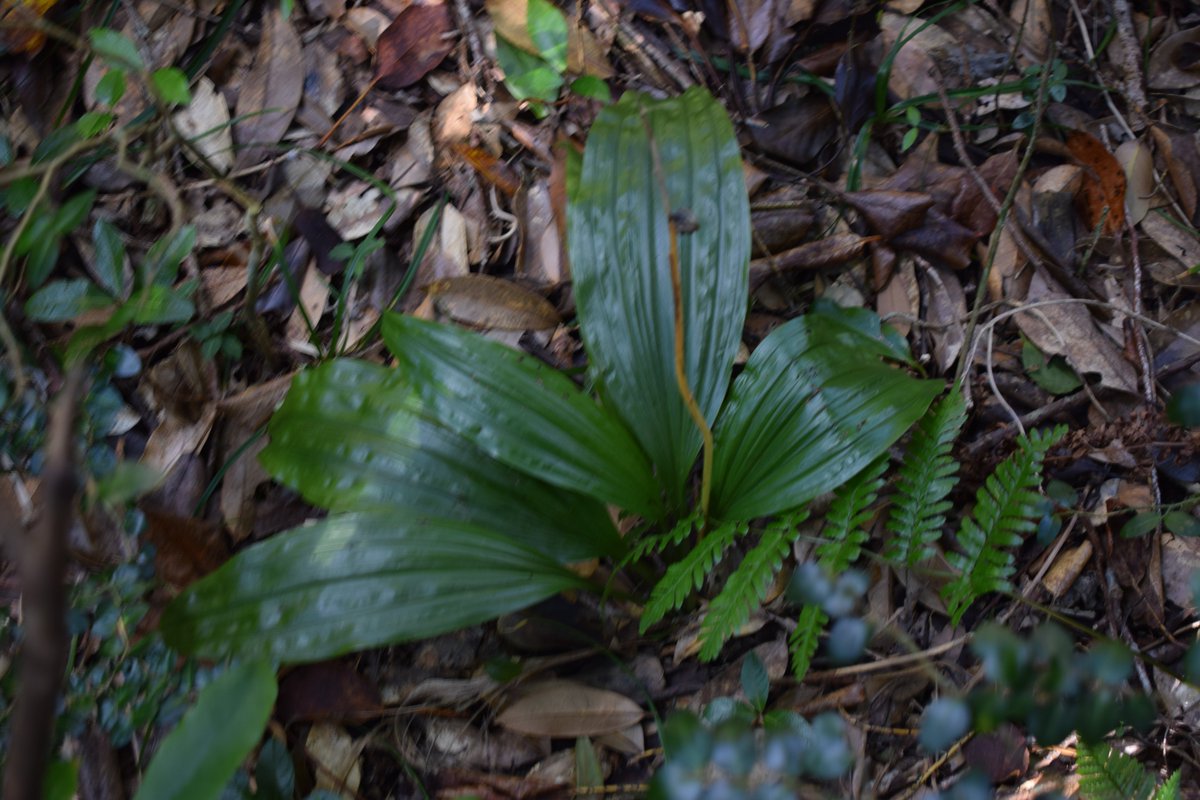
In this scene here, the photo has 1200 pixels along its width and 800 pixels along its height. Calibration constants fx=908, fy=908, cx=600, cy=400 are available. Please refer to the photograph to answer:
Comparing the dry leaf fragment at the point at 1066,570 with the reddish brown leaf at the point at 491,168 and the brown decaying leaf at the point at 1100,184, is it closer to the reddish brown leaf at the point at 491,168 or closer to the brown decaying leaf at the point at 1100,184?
the brown decaying leaf at the point at 1100,184

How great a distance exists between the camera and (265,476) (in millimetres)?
1587

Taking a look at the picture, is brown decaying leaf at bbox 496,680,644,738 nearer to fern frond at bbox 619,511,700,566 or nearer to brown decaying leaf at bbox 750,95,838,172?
fern frond at bbox 619,511,700,566

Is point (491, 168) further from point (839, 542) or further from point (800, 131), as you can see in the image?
point (839, 542)

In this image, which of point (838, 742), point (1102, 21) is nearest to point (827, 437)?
point (838, 742)

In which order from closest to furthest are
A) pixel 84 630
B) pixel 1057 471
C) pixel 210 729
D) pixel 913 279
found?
pixel 210 729
pixel 84 630
pixel 1057 471
pixel 913 279

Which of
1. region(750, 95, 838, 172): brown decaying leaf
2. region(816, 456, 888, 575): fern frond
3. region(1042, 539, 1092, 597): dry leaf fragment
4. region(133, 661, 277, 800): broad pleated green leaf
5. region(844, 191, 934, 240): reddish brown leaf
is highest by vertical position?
region(750, 95, 838, 172): brown decaying leaf

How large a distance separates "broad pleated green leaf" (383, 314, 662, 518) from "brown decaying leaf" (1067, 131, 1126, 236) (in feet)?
3.46

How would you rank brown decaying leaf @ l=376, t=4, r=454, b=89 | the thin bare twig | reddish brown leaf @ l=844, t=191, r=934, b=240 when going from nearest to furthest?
the thin bare twig < reddish brown leaf @ l=844, t=191, r=934, b=240 < brown decaying leaf @ l=376, t=4, r=454, b=89

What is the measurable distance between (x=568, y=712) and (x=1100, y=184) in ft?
4.55

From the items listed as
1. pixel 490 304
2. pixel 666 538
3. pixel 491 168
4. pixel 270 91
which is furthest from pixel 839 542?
pixel 270 91

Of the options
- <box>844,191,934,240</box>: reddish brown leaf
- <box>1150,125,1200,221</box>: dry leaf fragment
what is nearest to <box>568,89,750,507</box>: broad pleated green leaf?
<box>844,191,934,240</box>: reddish brown leaf

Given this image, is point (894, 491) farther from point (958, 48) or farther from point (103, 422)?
point (103, 422)

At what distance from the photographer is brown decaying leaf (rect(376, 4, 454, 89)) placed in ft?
6.24

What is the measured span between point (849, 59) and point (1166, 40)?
2.10 feet
